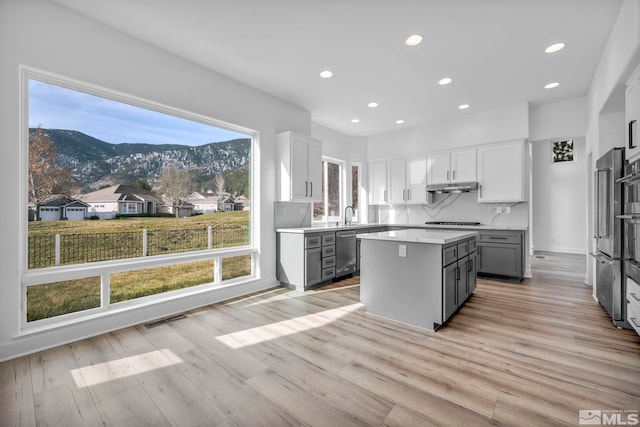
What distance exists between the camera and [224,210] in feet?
13.4

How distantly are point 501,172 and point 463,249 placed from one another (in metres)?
2.47

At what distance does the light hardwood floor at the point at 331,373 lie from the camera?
5.55 feet

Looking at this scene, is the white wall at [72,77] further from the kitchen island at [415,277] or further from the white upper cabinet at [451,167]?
the white upper cabinet at [451,167]

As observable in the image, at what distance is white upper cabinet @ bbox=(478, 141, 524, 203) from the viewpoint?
485 centimetres

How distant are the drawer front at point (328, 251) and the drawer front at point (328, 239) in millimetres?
64

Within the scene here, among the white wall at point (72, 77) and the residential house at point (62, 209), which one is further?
the residential house at point (62, 209)

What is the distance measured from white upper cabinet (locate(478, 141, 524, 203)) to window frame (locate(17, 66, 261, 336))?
409 centimetres

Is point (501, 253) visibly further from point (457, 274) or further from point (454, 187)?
point (457, 274)

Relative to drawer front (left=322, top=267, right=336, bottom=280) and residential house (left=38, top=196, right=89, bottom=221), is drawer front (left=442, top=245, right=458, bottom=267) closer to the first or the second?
drawer front (left=322, top=267, right=336, bottom=280)

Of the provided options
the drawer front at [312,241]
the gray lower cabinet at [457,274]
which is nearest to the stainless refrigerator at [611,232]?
the gray lower cabinet at [457,274]

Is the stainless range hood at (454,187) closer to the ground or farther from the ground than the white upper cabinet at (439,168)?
closer to the ground

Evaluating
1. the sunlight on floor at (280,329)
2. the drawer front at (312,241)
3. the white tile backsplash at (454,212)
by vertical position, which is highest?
the white tile backsplash at (454,212)

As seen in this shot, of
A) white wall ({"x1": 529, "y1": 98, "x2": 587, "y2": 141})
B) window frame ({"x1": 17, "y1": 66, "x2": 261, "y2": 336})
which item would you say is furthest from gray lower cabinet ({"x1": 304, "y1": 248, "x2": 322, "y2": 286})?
white wall ({"x1": 529, "y1": 98, "x2": 587, "y2": 141})

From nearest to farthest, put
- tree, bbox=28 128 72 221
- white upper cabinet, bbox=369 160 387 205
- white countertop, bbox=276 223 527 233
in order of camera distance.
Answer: tree, bbox=28 128 72 221 < white countertop, bbox=276 223 527 233 < white upper cabinet, bbox=369 160 387 205
